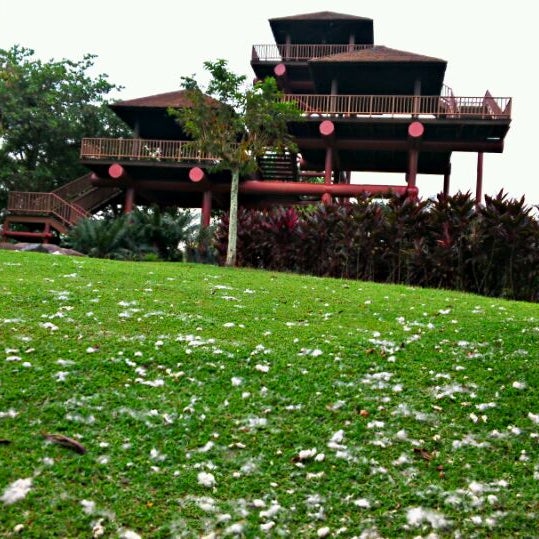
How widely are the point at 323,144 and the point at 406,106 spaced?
3.38m

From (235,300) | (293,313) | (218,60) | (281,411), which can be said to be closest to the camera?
(281,411)

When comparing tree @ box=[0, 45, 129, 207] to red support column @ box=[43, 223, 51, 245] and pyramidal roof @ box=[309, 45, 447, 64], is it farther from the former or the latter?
pyramidal roof @ box=[309, 45, 447, 64]

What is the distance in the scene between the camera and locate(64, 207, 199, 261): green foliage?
1662 cm

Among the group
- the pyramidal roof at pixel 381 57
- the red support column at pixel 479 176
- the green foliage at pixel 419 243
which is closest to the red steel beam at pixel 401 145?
the red support column at pixel 479 176

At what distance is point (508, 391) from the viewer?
4.54 meters

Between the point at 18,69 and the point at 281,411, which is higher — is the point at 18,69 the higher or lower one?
the higher one

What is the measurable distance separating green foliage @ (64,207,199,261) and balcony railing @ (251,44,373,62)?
45.0ft

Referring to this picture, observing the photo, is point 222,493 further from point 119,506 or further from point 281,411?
point 281,411

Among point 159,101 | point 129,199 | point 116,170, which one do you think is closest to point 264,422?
point 116,170

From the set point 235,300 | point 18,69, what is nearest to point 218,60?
point 235,300

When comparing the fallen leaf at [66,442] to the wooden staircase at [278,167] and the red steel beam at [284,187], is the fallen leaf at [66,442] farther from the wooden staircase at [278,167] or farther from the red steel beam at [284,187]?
the wooden staircase at [278,167]

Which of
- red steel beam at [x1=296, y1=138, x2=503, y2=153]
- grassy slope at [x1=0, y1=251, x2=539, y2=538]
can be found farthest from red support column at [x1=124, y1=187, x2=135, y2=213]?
grassy slope at [x1=0, y1=251, x2=539, y2=538]

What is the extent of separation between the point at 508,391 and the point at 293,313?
299 centimetres

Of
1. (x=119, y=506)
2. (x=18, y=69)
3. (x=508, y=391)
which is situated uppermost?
(x=18, y=69)
